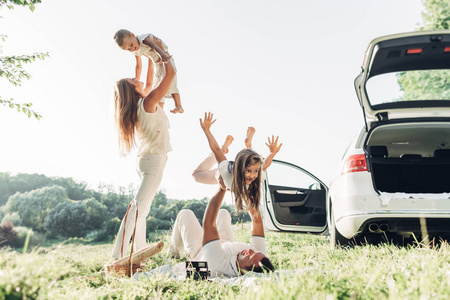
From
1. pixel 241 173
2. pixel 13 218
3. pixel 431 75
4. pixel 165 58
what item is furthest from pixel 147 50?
pixel 13 218

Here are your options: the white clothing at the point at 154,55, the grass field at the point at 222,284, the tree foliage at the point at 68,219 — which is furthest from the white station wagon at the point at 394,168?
the tree foliage at the point at 68,219


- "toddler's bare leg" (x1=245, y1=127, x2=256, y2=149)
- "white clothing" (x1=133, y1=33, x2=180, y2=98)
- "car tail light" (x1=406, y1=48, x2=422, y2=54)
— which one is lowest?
"toddler's bare leg" (x1=245, y1=127, x2=256, y2=149)

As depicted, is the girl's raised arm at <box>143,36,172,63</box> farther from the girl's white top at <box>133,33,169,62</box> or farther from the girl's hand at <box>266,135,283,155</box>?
the girl's hand at <box>266,135,283,155</box>

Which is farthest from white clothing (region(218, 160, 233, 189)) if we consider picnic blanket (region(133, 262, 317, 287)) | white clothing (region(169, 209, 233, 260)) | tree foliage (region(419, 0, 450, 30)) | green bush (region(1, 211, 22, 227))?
green bush (region(1, 211, 22, 227))

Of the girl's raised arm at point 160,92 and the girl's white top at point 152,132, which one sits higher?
the girl's raised arm at point 160,92

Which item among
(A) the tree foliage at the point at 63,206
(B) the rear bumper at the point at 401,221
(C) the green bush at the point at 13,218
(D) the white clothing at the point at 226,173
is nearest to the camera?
(D) the white clothing at the point at 226,173

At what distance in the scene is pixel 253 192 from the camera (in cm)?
369

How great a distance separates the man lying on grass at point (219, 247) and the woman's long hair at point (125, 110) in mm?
972

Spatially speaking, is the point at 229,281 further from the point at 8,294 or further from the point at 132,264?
the point at 8,294

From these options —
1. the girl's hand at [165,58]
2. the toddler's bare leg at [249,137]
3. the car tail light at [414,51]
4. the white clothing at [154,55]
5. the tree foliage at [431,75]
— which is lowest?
the toddler's bare leg at [249,137]

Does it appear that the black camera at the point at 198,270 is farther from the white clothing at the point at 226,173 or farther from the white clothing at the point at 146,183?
the white clothing at the point at 146,183

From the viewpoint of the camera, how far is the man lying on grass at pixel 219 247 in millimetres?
3334

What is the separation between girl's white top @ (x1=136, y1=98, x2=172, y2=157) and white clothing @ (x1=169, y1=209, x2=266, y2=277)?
721 millimetres

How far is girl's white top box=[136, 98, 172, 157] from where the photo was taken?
13.1 ft
